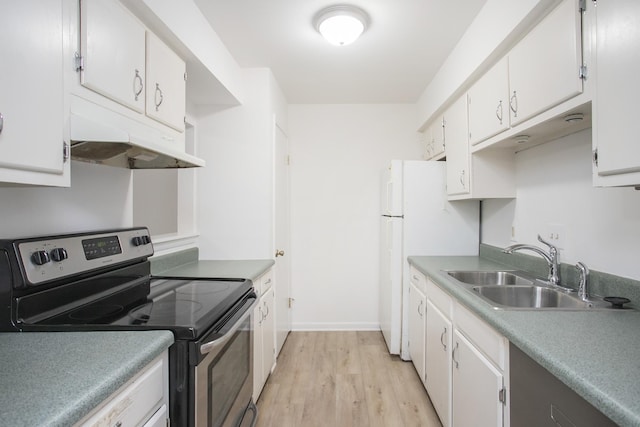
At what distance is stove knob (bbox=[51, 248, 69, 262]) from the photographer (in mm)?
1037

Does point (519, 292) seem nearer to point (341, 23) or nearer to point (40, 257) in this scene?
point (341, 23)

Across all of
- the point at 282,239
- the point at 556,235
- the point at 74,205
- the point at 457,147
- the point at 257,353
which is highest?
the point at 457,147

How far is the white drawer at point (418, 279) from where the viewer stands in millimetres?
2191

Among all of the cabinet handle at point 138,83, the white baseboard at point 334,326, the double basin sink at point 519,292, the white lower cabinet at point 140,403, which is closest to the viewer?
the white lower cabinet at point 140,403

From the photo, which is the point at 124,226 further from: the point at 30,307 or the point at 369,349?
the point at 369,349

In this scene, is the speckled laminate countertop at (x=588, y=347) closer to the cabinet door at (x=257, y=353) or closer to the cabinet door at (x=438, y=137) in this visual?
the cabinet door at (x=257, y=353)

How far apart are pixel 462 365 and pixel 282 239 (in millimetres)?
1821

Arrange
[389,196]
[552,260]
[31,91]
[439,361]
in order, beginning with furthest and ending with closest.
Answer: [389,196]
[439,361]
[552,260]
[31,91]

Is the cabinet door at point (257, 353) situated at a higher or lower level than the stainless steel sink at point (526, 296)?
lower

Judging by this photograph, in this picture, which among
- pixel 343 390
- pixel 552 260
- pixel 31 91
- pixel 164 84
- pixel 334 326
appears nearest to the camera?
pixel 31 91

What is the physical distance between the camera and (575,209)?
1607 millimetres

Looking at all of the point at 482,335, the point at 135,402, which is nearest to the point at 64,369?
the point at 135,402

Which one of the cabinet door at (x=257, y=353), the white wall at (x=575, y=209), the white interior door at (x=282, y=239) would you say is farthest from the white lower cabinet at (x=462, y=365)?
the white interior door at (x=282, y=239)

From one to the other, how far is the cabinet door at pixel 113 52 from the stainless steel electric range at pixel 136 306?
0.56 meters
